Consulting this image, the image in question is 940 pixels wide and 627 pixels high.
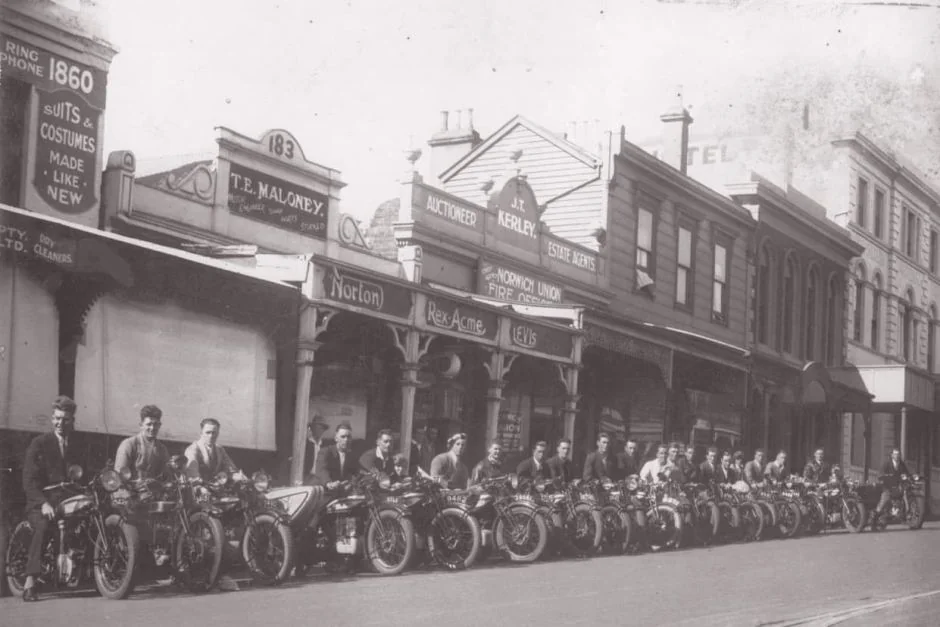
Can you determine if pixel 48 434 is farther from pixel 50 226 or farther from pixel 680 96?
pixel 680 96

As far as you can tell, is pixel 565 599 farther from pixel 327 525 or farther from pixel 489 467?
pixel 489 467

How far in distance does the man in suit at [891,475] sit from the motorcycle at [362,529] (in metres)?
14.1

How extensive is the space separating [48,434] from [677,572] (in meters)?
6.77

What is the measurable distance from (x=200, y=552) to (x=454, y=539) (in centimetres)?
339

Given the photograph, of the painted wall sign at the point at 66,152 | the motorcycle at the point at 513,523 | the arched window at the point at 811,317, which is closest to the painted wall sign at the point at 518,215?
the motorcycle at the point at 513,523

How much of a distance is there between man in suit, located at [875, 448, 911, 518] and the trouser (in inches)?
699

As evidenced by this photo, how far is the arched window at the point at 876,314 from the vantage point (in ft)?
130

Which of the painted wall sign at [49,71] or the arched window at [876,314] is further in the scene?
the arched window at [876,314]

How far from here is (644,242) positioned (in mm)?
28344

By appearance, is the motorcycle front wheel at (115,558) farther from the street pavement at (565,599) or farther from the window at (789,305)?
the window at (789,305)

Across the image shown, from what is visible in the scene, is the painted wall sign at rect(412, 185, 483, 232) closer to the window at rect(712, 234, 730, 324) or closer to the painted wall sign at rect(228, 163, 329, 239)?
the painted wall sign at rect(228, 163, 329, 239)

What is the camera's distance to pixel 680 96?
30797 mm

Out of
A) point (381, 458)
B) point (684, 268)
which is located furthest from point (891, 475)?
point (381, 458)

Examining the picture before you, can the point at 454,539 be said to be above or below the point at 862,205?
below
